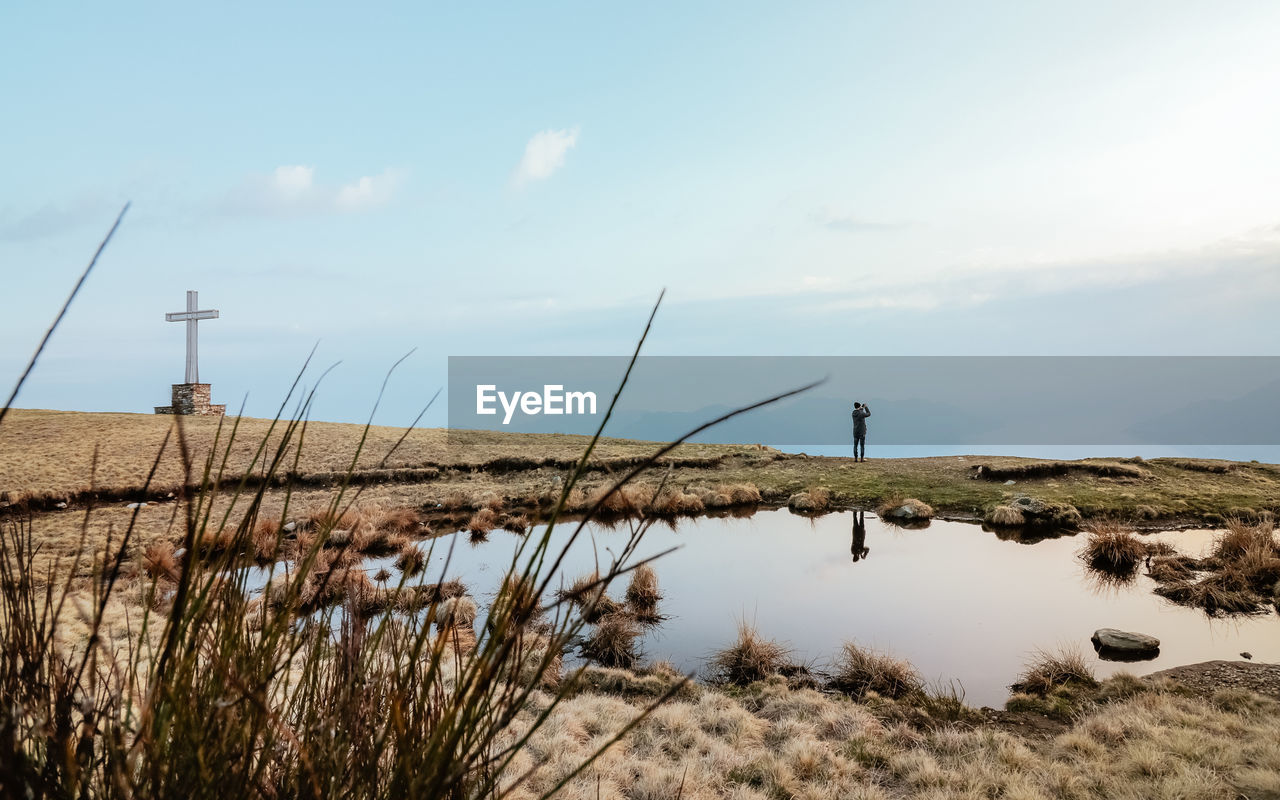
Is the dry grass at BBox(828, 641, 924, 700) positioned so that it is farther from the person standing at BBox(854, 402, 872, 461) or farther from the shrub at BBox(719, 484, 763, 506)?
the person standing at BBox(854, 402, 872, 461)

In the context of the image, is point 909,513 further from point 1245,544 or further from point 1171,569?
point 1245,544

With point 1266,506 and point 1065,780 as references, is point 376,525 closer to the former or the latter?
point 1065,780

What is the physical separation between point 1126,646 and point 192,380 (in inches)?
1578

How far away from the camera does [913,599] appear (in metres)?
9.41

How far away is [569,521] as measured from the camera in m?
15.2

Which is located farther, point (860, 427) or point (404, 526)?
point (860, 427)

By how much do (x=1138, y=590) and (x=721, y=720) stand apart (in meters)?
7.32

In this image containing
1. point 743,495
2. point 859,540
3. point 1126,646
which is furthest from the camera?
point 743,495

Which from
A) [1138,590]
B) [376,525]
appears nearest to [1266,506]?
[1138,590]

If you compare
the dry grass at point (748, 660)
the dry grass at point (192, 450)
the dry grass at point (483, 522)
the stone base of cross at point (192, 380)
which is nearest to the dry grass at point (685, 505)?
the dry grass at point (192, 450)

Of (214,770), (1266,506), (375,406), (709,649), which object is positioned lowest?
(709,649)

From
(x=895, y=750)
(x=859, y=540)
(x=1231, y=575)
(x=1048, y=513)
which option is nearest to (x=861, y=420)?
(x=1048, y=513)

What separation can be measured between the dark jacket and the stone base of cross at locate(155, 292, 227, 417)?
30812 millimetres

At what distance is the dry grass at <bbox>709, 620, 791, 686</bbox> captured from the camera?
722 cm
